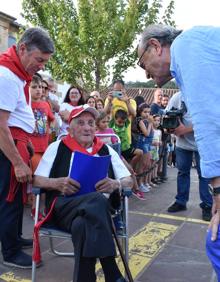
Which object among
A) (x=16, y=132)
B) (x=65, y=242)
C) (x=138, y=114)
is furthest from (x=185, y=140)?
(x=16, y=132)

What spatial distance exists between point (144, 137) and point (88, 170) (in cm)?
347

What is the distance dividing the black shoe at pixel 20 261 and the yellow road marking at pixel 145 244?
2.01ft

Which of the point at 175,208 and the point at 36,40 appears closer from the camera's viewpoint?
the point at 36,40

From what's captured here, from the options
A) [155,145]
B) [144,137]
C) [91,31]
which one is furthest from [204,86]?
[91,31]

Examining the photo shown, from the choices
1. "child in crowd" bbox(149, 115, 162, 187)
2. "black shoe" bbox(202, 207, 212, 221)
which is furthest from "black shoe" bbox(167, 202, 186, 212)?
"child in crowd" bbox(149, 115, 162, 187)

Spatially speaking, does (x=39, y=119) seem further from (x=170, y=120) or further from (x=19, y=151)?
(x=170, y=120)

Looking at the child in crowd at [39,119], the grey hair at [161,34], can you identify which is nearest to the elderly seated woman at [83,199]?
the child in crowd at [39,119]

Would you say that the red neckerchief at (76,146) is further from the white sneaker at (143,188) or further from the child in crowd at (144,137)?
the white sneaker at (143,188)

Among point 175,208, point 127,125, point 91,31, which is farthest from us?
point 91,31

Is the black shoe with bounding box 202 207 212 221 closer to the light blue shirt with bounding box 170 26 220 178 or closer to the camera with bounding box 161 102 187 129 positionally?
the camera with bounding box 161 102 187 129

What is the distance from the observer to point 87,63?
41.6 feet

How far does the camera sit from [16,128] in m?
3.09

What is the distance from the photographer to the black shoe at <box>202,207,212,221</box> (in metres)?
4.66

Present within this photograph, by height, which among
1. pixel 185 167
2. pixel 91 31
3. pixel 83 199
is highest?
pixel 91 31
